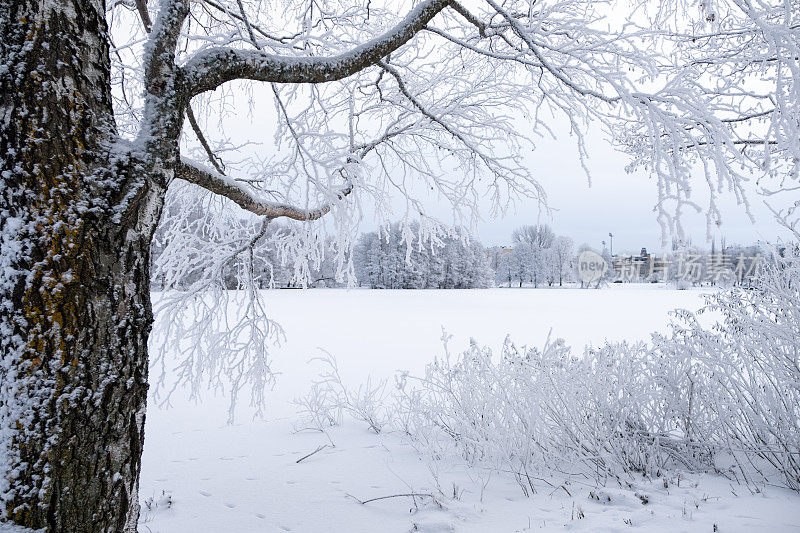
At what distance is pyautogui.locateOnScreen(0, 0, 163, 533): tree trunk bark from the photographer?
58.1 inches

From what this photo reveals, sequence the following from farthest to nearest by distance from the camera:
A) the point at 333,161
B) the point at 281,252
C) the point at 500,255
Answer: the point at 500,255 < the point at 281,252 < the point at 333,161

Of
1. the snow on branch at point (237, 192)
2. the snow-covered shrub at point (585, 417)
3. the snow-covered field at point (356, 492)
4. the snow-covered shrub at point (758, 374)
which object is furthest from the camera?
the snow-covered shrub at point (585, 417)

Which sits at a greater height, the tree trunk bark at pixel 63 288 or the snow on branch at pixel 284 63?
the snow on branch at pixel 284 63

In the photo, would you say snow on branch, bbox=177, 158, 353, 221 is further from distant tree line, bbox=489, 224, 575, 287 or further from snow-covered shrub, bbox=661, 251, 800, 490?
distant tree line, bbox=489, 224, 575, 287

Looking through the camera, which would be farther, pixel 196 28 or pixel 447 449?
pixel 447 449

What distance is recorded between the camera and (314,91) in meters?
3.55

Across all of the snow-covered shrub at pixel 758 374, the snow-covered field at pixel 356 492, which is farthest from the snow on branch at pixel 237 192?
the snow-covered shrub at pixel 758 374

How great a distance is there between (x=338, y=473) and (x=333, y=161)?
2620 millimetres

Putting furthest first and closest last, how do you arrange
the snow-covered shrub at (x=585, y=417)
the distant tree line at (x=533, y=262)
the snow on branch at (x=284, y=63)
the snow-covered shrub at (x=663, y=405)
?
the distant tree line at (x=533, y=262) < the snow-covered shrub at (x=585, y=417) < the snow-covered shrub at (x=663, y=405) < the snow on branch at (x=284, y=63)

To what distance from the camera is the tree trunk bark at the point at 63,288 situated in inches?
58.1

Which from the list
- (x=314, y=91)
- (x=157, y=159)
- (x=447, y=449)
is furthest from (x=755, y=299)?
(x=157, y=159)

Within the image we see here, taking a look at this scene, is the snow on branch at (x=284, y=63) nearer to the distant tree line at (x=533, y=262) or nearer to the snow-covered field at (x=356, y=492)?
the snow-covered field at (x=356, y=492)

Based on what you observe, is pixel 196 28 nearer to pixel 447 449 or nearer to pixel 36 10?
pixel 36 10

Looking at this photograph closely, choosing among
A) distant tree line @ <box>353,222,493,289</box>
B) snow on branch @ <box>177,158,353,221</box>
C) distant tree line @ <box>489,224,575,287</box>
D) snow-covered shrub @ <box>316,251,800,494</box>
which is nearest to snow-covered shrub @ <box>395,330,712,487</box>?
snow-covered shrub @ <box>316,251,800,494</box>
